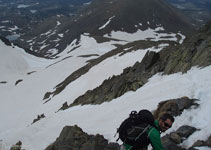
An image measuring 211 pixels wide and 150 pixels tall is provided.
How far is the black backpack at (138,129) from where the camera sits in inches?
259

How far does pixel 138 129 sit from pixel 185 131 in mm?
4487

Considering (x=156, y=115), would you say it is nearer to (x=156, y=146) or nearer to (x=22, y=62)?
(x=156, y=146)

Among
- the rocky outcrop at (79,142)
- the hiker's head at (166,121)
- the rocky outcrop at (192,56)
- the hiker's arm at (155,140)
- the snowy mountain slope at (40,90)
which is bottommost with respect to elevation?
the snowy mountain slope at (40,90)

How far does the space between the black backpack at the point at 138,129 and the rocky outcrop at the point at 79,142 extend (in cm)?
486

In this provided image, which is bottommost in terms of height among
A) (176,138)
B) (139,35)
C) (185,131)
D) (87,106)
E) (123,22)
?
(139,35)

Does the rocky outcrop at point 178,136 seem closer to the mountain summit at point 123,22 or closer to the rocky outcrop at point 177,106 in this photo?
the rocky outcrop at point 177,106

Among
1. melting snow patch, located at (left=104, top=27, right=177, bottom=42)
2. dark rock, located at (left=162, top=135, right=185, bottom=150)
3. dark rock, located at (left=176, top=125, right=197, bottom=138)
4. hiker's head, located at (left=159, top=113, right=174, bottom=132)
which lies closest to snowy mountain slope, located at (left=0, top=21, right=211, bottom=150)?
dark rock, located at (left=176, top=125, right=197, bottom=138)

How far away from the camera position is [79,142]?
13.3 meters

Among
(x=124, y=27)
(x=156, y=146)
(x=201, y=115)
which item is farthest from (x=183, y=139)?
(x=124, y=27)

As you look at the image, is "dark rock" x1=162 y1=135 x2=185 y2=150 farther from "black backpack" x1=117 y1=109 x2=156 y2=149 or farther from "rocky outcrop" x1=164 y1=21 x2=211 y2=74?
"rocky outcrop" x1=164 y1=21 x2=211 y2=74

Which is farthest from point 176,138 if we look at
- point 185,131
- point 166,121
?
point 166,121

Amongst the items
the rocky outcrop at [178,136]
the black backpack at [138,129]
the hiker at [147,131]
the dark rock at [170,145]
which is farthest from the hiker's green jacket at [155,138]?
the rocky outcrop at [178,136]

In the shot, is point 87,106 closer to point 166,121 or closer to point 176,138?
point 176,138

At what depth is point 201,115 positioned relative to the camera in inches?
437
